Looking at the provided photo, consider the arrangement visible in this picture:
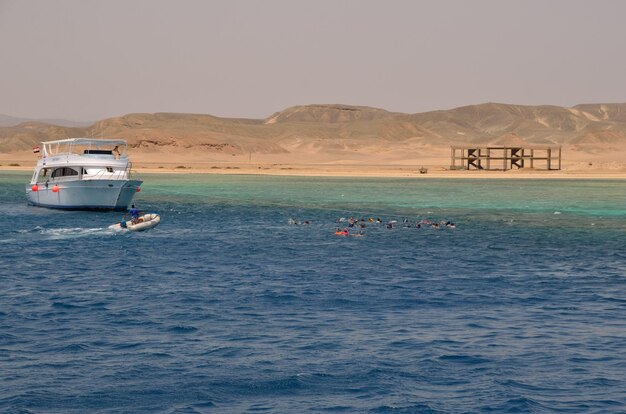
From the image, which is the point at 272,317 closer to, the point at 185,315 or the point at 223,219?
the point at 185,315

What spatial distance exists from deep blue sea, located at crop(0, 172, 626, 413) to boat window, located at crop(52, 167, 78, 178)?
13280 mm

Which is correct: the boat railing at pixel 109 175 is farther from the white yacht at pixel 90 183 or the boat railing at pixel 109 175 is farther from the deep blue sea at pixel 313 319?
the deep blue sea at pixel 313 319

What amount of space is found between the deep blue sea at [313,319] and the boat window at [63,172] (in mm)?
13280

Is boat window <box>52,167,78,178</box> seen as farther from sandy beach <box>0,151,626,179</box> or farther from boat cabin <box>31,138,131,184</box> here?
sandy beach <box>0,151,626,179</box>

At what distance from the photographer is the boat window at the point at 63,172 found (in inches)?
2753

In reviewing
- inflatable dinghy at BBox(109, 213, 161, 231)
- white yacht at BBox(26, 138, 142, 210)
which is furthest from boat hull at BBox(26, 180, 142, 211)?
inflatable dinghy at BBox(109, 213, 161, 231)

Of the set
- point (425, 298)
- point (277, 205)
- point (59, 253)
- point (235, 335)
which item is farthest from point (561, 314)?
point (277, 205)

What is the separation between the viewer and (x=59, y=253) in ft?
143

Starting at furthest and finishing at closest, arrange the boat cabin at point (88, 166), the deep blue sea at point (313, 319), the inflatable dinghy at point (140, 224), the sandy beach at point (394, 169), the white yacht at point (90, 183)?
the sandy beach at point (394, 169), the boat cabin at point (88, 166), the white yacht at point (90, 183), the inflatable dinghy at point (140, 224), the deep blue sea at point (313, 319)

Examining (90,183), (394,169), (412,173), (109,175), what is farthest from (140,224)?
(394,169)

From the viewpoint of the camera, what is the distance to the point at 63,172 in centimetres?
7088

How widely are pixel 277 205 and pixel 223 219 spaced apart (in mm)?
13084

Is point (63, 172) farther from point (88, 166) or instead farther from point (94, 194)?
point (94, 194)

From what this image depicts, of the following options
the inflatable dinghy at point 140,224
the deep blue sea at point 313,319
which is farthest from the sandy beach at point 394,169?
the inflatable dinghy at point 140,224
